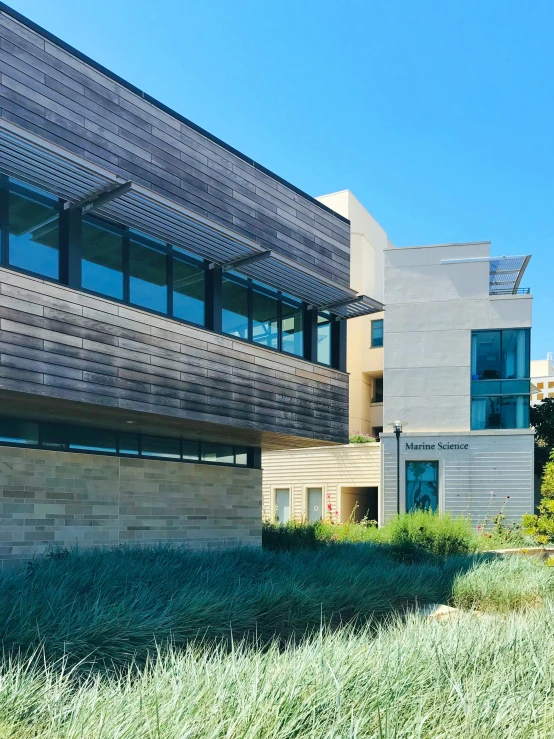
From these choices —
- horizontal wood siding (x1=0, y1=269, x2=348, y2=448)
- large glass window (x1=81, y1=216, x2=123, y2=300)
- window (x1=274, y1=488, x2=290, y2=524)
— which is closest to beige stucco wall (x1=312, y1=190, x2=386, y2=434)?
window (x1=274, y1=488, x2=290, y2=524)

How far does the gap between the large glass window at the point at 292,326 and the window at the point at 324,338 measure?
0.53m

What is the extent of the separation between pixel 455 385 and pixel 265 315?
1294 cm

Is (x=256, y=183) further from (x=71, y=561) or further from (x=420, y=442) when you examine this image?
(x=420, y=442)

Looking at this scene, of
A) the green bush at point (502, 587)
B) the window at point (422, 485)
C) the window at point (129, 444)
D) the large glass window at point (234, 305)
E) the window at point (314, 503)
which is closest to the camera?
the green bush at point (502, 587)

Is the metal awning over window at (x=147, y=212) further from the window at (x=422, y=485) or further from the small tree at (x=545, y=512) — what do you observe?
the window at (x=422, y=485)

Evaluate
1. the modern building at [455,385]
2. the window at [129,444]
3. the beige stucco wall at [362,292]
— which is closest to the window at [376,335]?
the beige stucco wall at [362,292]

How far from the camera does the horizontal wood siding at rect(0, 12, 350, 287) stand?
9398mm

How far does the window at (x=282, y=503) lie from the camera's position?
29078 mm

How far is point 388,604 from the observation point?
416 inches

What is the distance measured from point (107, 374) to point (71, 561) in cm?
246

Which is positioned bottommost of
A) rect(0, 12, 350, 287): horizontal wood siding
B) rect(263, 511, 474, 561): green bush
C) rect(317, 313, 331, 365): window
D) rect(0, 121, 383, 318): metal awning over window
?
rect(263, 511, 474, 561): green bush

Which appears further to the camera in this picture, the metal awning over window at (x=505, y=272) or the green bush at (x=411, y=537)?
the metal awning over window at (x=505, y=272)

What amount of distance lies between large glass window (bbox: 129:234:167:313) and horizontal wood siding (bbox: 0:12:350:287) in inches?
33.5

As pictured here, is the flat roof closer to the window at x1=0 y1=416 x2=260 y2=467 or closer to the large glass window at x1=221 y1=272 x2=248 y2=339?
the large glass window at x1=221 y1=272 x2=248 y2=339
